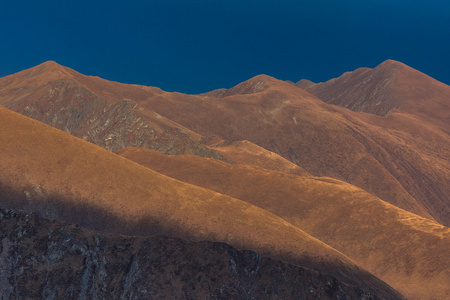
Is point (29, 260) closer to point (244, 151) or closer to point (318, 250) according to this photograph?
point (318, 250)

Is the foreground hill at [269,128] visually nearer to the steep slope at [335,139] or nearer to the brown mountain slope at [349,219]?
the steep slope at [335,139]

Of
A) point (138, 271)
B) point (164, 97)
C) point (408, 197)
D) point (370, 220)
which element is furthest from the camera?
point (164, 97)

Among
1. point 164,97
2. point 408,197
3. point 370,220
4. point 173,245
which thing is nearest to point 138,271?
point 173,245

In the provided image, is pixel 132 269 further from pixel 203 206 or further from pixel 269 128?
pixel 269 128

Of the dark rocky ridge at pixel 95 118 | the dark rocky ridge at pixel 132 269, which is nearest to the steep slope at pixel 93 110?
the dark rocky ridge at pixel 95 118

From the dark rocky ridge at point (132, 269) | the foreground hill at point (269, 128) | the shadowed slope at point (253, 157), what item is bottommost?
the dark rocky ridge at point (132, 269)
